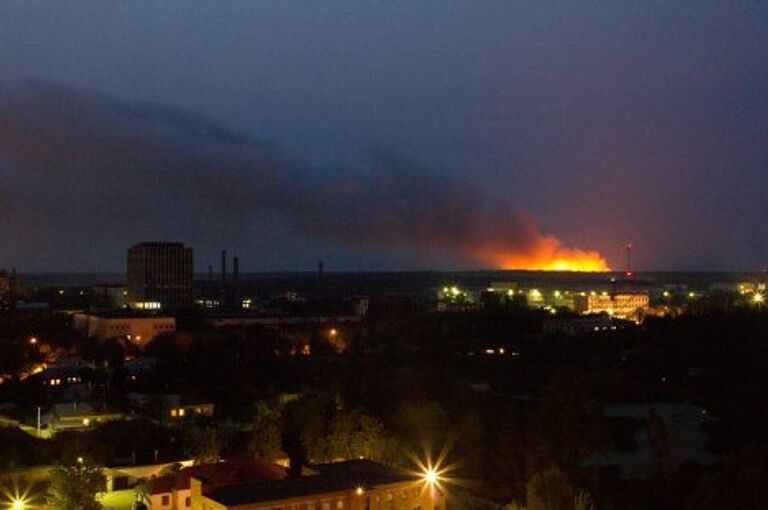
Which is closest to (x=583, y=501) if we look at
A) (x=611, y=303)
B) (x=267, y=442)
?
(x=267, y=442)

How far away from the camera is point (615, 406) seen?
11.2 meters

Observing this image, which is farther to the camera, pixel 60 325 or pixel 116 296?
pixel 116 296

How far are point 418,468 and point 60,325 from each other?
9.99m

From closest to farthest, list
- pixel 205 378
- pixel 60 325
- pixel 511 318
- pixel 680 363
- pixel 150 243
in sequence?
pixel 205 378 < pixel 680 363 < pixel 60 325 < pixel 511 318 < pixel 150 243

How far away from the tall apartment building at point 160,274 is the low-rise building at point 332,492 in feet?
69.3

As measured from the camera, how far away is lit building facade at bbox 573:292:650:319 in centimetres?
2508

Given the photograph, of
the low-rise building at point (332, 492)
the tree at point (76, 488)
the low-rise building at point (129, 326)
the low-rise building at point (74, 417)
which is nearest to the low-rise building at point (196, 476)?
the low-rise building at point (332, 492)

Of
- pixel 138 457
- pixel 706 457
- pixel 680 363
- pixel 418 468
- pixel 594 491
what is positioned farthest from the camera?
pixel 680 363

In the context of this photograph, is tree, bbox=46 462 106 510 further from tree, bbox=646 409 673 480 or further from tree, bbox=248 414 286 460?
tree, bbox=646 409 673 480

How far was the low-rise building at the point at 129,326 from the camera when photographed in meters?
15.6

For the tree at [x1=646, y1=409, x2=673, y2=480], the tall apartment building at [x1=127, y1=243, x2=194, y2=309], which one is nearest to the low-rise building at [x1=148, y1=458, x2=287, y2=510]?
the tree at [x1=646, y1=409, x2=673, y2=480]

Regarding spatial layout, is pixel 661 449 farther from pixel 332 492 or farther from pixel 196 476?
pixel 196 476

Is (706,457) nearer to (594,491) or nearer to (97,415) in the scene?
(594,491)

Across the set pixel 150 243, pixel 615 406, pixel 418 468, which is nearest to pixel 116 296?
pixel 150 243
